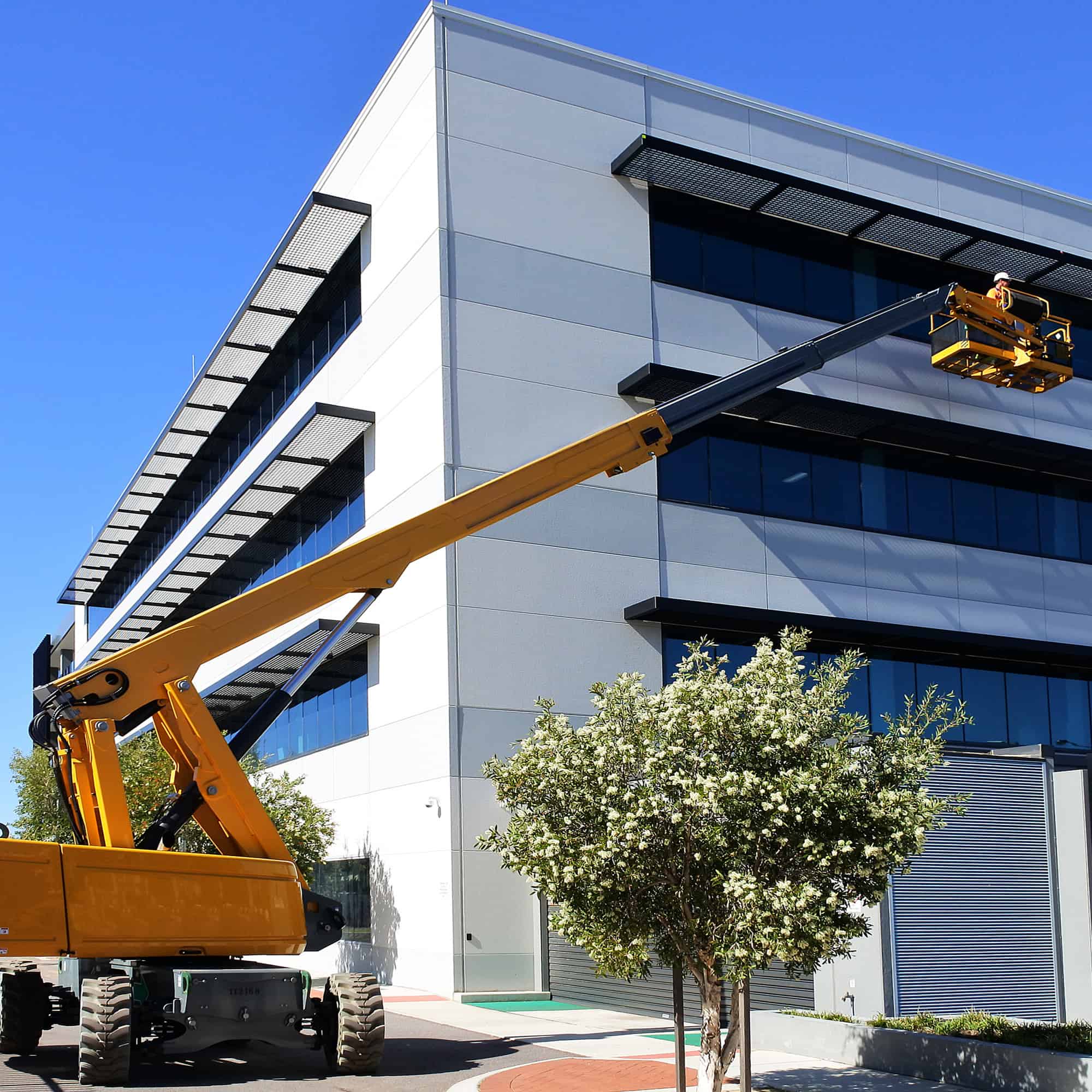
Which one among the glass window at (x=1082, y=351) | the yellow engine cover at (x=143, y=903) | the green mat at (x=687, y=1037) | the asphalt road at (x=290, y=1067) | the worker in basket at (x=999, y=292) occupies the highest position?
the glass window at (x=1082, y=351)

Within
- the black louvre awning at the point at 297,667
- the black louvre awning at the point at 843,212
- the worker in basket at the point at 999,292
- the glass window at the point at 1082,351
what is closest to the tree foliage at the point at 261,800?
the black louvre awning at the point at 297,667

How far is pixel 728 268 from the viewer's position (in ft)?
95.1

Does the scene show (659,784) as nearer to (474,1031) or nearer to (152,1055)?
(152,1055)

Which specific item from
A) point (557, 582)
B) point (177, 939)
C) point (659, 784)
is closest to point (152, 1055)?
point (177, 939)

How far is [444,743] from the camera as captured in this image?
80.1 feet

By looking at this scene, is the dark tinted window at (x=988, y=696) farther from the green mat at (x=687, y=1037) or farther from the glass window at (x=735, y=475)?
the green mat at (x=687, y=1037)

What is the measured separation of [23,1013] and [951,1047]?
10.4 metres

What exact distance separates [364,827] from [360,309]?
11507 mm

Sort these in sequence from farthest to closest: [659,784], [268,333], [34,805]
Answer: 1. [34,805]
2. [268,333]
3. [659,784]

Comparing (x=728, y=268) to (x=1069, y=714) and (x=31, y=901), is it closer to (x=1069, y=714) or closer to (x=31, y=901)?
(x=1069, y=714)

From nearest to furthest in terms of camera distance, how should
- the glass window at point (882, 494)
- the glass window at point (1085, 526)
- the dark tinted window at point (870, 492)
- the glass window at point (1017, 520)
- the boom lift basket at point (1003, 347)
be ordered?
the boom lift basket at point (1003, 347), the dark tinted window at point (870, 492), the glass window at point (882, 494), the glass window at point (1017, 520), the glass window at point (1085, 526)

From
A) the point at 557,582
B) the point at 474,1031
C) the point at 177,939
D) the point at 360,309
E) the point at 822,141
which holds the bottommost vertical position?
the point at 474,1031

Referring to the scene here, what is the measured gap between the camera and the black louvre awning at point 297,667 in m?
28.6

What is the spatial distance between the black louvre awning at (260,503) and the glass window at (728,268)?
26.0ft
